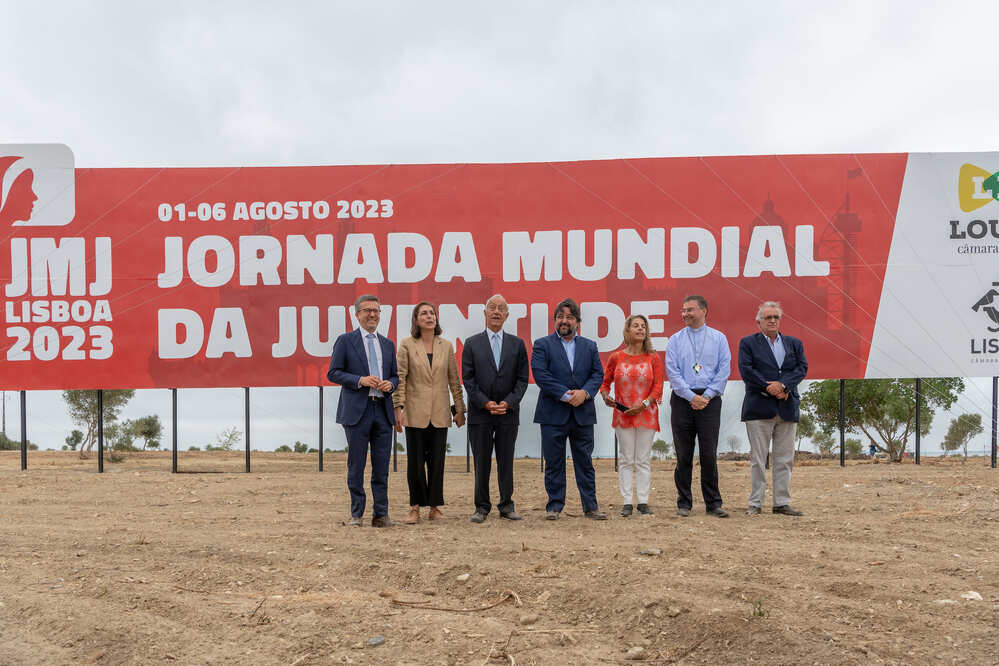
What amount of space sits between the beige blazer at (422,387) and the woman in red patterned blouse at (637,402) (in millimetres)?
1149

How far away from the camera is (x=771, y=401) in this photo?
19.1 feet

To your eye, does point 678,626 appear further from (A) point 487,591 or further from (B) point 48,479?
(B) point 48,479

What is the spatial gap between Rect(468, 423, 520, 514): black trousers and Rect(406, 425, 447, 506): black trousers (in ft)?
0.78

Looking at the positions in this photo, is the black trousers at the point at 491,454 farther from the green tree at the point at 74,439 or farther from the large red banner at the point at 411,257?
the green tree at the point at 74,439

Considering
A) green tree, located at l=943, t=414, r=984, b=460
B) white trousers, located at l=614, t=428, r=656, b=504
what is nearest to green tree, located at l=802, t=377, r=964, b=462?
green tree, located at l=943, t=414, r=984, b=460

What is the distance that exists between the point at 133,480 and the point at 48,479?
94 cm

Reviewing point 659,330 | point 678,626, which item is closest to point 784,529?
point 678,626

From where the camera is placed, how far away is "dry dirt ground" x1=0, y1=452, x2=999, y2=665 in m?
3.12

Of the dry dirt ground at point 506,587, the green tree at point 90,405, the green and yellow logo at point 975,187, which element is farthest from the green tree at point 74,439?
the green and yellow logo at point 975,187

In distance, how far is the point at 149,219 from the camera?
29.7 feet

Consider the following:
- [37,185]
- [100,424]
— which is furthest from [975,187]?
[37,185]

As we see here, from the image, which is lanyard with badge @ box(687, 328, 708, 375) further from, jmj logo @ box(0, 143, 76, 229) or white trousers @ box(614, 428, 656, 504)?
jmj logo @ box(0, 143, 76, 229)

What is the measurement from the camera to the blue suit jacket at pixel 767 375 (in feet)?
19.1

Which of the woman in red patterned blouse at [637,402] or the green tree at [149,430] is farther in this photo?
the green tree at [149,430]
